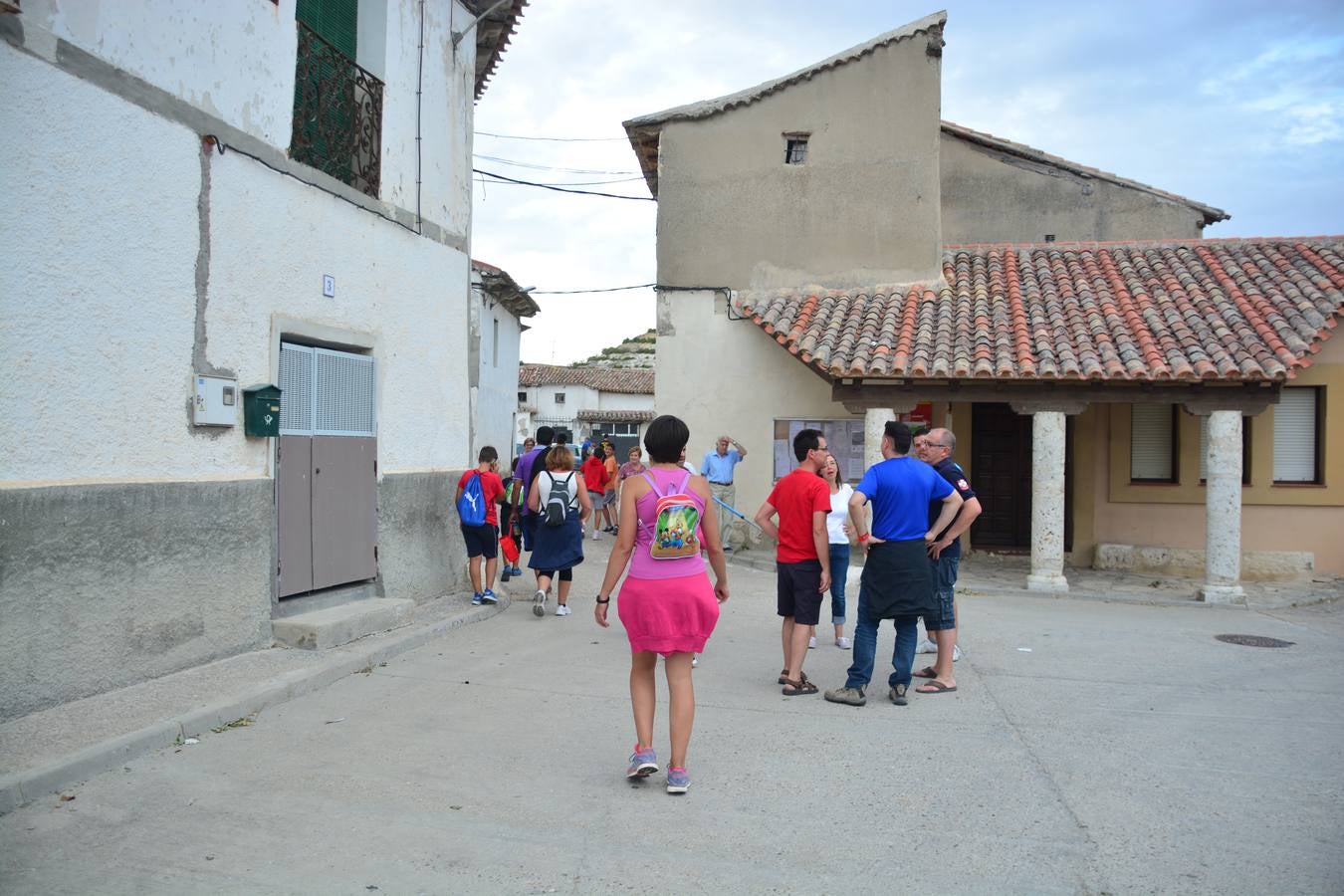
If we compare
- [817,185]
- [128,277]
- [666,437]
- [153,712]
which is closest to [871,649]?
[666,437]

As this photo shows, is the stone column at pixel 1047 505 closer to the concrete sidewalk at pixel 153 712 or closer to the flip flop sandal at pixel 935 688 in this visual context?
the flip flop sandal at pixel 935 688

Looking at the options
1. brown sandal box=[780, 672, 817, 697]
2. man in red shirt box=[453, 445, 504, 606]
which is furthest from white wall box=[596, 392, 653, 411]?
brown sandal box=[780, 672, 817, 697]

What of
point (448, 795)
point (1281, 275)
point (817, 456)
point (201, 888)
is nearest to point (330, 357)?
point (817, 456)

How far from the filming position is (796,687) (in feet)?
22.9

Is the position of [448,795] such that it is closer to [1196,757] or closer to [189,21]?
[1196,757]

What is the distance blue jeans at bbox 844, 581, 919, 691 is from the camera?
6.68 meters

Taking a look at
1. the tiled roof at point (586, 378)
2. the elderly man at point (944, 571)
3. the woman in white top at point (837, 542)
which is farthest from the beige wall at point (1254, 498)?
the tiled roof at point (586, 378)

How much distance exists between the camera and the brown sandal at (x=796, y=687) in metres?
6.96

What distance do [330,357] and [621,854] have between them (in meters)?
5.92

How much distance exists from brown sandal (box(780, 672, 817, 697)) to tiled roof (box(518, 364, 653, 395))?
5019 cm

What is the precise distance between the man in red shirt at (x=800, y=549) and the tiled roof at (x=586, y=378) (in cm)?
5001

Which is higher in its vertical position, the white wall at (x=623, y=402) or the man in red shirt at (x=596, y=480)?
the white wall at (x=623, y=402)

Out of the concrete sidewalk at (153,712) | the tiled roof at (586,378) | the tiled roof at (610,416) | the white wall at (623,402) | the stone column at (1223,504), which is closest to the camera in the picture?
the concrete sidewalk at (153,712)

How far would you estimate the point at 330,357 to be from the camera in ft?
28.7
